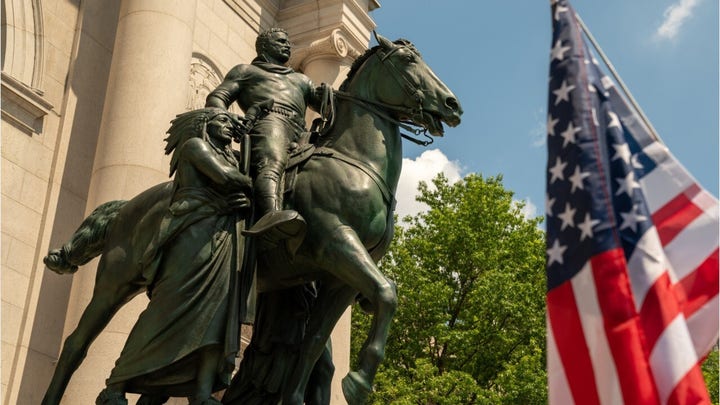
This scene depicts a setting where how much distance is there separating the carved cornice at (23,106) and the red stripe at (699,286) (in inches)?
397

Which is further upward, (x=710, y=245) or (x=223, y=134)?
(x=223, y=134)

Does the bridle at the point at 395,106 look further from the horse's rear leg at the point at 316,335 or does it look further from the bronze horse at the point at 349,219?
the horse's rear leg at the point at 316,335

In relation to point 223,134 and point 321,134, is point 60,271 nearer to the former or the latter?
point 223,134

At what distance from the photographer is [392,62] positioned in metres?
6.86

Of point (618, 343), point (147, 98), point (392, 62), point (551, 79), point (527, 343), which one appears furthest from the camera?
point (527, 343)

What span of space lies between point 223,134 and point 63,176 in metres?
7.37

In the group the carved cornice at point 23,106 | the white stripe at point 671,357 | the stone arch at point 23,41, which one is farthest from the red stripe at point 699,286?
the stone arch at point 23,41

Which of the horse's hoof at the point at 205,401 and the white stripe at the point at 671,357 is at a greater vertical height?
the horse's hoof at the point at 205,401

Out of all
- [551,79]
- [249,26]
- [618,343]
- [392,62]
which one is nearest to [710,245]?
[618,343]

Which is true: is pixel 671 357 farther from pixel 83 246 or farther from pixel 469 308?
pixel 469 308

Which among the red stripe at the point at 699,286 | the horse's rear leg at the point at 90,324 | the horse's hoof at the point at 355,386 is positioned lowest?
the red stripe at the point at 699,286

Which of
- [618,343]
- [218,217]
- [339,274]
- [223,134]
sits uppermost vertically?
[223,134]

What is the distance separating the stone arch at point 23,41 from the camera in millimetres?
12742

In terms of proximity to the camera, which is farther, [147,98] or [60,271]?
[147,98]
